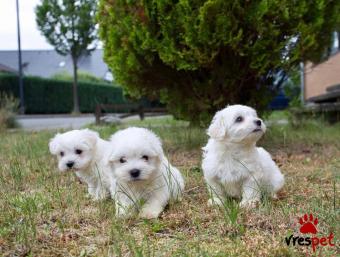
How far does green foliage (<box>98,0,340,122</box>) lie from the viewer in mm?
5789

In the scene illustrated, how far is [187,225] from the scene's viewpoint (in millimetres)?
2961

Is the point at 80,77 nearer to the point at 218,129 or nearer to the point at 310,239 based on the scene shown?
the point at 218,129

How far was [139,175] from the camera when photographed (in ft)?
10.5

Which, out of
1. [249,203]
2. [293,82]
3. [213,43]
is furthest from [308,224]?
[293,82]

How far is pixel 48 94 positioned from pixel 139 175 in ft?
85.8

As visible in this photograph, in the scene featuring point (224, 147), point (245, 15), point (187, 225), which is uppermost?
point (245, 15)

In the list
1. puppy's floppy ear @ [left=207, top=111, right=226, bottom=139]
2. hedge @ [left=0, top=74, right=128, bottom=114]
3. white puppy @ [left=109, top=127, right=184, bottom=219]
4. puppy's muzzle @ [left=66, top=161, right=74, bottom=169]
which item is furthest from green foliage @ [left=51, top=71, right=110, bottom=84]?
white puppy @ [left=109, top=127, right=184, bottom=219]

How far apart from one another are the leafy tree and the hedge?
169 centimetres

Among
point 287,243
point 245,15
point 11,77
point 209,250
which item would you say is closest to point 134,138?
point 209,250

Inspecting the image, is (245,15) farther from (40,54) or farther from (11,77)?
(40,54)

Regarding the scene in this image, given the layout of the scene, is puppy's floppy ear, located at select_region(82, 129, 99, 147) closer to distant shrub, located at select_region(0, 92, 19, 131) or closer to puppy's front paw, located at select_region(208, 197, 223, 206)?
puppy's front paw, located at select_region(208, 197, 223, 206)

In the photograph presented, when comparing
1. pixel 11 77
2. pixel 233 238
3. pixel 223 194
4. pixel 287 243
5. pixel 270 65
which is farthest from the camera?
pixel 11 77

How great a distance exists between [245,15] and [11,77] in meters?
23.2

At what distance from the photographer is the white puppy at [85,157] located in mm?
3996
